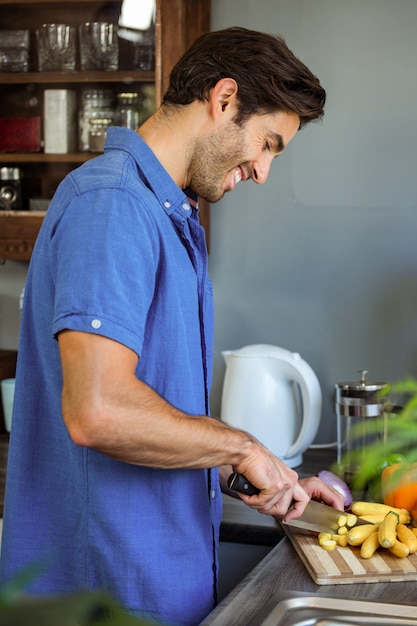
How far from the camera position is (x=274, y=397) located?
6.01 ft

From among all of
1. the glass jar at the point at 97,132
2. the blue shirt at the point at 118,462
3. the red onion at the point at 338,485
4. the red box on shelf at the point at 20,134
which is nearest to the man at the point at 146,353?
the blue shirt at the point at 118,462

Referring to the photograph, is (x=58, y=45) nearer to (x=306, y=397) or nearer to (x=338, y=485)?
(x=306, y=397)

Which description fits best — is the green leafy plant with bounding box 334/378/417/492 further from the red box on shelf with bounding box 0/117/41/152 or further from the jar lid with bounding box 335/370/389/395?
the red box on shelf with bounding box 0/117/41/152

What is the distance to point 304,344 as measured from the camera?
2.09 meters

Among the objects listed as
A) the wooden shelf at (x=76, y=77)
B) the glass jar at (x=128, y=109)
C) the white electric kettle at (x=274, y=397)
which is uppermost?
the wooden shelf at (x=76, y=77)

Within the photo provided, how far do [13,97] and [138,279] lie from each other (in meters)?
1.27

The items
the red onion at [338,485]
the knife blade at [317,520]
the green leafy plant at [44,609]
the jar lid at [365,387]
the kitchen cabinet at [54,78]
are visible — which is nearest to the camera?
the green leafy plant at [44,609]

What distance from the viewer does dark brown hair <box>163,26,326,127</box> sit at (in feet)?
3.77

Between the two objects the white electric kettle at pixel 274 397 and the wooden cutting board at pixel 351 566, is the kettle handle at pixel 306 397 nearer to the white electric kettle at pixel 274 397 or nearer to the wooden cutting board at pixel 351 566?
the white electric kettle at pixel 274 397

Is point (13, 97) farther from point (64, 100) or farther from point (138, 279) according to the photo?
point (138, 279)

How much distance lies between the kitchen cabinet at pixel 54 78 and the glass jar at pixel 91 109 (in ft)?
0.05

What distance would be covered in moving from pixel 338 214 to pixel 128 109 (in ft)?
1.85

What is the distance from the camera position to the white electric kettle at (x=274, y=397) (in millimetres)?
1813

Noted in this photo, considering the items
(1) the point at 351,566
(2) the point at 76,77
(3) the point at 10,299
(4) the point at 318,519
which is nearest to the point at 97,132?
(2) the point at 76,77
